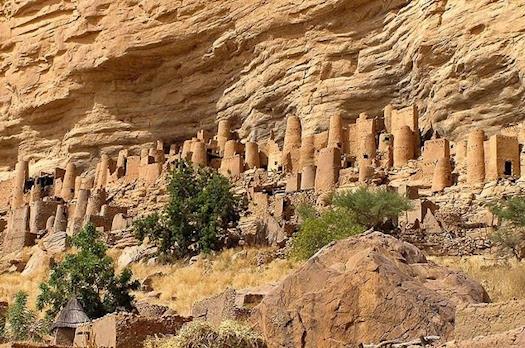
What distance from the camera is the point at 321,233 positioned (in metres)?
21.4

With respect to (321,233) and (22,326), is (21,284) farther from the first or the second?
(22,326)

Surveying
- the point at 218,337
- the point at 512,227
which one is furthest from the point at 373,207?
the point at 218,337

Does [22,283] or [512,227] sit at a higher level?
[512,227]

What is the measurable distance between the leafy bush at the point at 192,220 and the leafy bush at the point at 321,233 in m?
4.60

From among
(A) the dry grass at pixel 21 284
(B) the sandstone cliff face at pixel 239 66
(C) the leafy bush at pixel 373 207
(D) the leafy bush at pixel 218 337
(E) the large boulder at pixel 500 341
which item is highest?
(B) the sandstone cliff face at pixel 239 66

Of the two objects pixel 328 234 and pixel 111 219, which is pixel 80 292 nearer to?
pixel 328 234

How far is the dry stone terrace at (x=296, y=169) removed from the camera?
29406 millimetres

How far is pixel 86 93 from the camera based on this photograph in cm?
4803

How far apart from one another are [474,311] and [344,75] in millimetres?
32500

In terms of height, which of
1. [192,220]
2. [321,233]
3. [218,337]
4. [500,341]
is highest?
[192,220]

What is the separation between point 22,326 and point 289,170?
69.7 feet

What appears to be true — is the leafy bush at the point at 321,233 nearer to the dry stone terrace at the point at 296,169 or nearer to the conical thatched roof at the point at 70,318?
the dry stone terrace at the point at 296,169

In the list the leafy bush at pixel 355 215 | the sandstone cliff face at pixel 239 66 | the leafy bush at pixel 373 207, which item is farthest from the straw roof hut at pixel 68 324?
the sandstone cliff face at pixel 239 66

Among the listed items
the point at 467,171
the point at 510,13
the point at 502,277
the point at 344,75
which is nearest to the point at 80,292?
the point at 502,277
